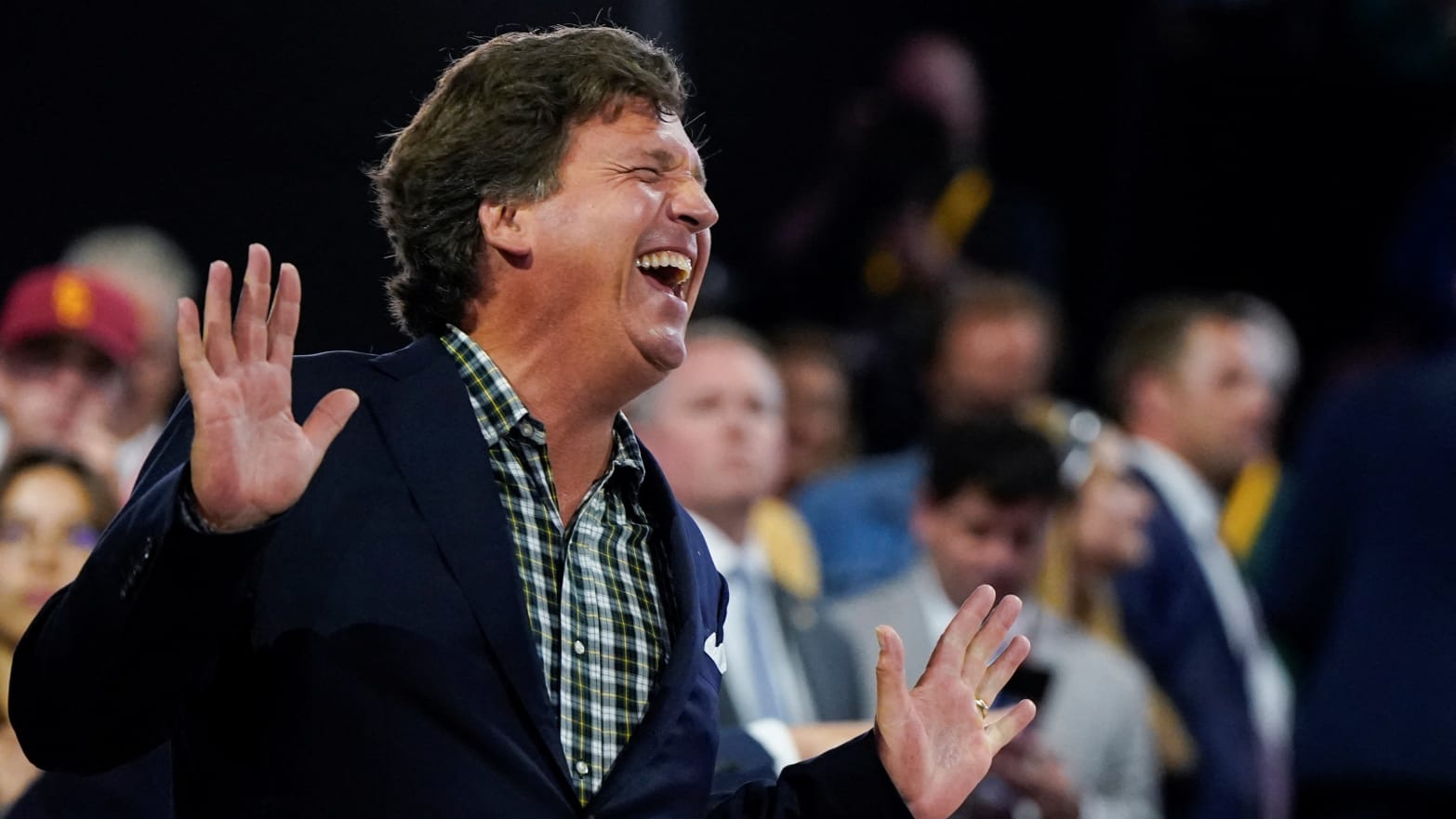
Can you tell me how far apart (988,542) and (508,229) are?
2.24 metres

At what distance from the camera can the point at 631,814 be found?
2.03 meters

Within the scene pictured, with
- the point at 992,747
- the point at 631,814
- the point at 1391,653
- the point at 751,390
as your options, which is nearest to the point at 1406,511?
the point at 1391,653

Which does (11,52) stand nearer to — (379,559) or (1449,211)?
(1449,211)

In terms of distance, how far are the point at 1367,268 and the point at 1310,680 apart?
4000 millimetres

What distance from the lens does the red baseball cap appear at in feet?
15.4

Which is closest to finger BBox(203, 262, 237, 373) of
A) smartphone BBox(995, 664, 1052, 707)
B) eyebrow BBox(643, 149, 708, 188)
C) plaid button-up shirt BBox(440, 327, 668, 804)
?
plaid button-up shirt BBox(440, 327, 668, 804)

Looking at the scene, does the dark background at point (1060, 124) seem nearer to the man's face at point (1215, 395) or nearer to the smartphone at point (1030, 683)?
the man's face at point (1215, 395)

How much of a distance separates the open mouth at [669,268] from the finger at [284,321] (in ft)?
1.56

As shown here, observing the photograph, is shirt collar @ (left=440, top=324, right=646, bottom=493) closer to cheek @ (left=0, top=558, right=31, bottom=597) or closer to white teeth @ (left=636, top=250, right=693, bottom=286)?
white teeth @ (left=636, top=250, right=693, bottom=286)

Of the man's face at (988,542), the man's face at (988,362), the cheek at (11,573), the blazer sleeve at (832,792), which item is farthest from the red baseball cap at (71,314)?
the blazer sleeve at (832,792)

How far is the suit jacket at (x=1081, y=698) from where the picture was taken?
4.16 metres

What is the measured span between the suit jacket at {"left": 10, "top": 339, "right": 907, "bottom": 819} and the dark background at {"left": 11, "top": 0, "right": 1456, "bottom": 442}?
3.42 metres

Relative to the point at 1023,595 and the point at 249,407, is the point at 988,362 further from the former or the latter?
the point at 249,407

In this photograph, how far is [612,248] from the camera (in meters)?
2.22
